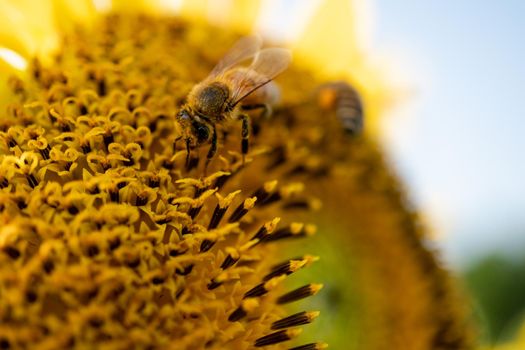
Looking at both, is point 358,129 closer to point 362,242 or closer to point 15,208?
point 362,242

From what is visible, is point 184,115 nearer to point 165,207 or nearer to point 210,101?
point 210,101

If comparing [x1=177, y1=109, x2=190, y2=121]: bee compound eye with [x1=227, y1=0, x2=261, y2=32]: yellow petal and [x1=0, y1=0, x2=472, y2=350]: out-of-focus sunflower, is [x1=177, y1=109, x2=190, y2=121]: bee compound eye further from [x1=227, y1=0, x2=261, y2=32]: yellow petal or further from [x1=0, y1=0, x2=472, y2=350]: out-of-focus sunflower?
[x1=227, y1=0, x2=261, y2=32]: yellow petal

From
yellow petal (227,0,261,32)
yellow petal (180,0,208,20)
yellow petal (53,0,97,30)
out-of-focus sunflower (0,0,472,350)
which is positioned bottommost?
Answer: out-of-focus sunflower (0,0,472,350)

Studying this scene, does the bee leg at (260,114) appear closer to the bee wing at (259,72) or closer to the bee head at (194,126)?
the bee wing at (259,72)

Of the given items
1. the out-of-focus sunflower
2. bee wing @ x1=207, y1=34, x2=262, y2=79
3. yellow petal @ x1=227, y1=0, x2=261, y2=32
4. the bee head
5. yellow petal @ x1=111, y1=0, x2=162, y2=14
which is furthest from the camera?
yellow petal @ x1=227, y1=0, x2=261, y2=32

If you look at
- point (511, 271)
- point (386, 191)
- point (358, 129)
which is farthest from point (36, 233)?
point (511, 271)

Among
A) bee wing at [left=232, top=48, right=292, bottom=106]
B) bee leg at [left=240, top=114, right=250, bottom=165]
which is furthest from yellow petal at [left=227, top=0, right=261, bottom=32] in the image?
bee leg at [left=240, top=114, right=250, bottom=165]

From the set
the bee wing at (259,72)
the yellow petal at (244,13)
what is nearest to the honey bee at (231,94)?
the bee wing at (259,72)
